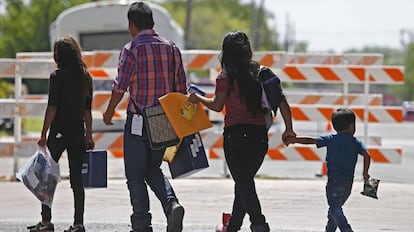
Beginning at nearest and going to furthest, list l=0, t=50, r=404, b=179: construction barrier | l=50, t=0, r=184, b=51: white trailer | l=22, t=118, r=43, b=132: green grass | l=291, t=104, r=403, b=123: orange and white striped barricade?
l=0, t=50, r=404, b=179: construction barrier → l=291, t=104, r=403, b=123: orange and white striped barricade → l=50, t=0, r=184, b=51: white trailer → l=22, t=118, r=43, b=132: green grass

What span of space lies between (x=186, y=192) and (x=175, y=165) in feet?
12.2

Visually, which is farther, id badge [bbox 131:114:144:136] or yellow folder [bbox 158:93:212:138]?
id badge [bbox 131:114:144:136]

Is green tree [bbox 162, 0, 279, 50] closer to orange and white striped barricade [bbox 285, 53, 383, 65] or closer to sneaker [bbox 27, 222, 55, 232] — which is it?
orange and white striped barricade [bbox 285, 53, 383, 65]

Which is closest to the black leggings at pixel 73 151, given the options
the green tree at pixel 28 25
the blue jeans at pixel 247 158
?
the blue jeans at pixel 247 158

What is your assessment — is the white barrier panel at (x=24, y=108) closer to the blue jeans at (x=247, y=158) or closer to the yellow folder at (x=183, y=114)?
the yellow folder at (x=183, y=114)

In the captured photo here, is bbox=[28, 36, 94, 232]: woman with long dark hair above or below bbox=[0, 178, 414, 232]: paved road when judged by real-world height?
above

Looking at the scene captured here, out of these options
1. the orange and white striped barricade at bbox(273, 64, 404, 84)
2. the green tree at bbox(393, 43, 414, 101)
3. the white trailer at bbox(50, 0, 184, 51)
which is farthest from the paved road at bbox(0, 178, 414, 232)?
the green tree at bbox(393, 43, 414, 101)

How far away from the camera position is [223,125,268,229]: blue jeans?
7738 mm

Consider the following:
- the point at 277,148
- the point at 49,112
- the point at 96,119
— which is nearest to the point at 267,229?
the point at 49,112

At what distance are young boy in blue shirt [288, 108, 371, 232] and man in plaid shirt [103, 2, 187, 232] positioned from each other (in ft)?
3.97

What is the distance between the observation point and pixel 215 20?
110812 mm

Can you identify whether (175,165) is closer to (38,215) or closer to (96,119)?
(38,215)

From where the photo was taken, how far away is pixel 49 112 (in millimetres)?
8359

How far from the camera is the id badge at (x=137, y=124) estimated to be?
26.3 ft
